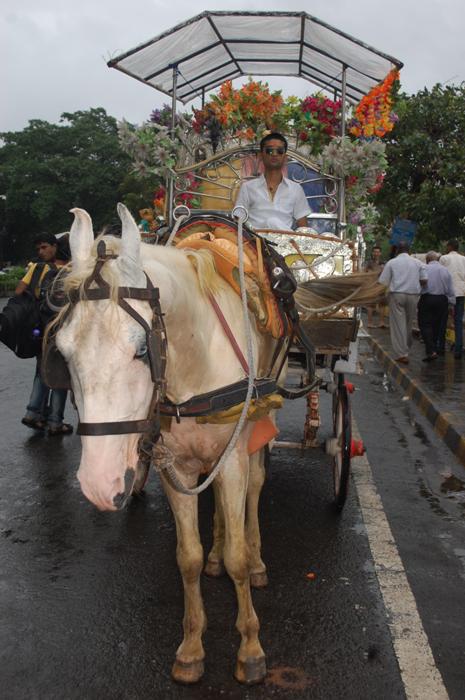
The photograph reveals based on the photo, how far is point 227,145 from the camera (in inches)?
276

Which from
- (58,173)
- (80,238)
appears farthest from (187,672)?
(58,173)

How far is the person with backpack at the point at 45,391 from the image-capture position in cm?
621

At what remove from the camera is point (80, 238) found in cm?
226

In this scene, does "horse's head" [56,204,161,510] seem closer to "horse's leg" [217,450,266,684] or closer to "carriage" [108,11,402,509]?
"horse's leg" [217,450,266,684]

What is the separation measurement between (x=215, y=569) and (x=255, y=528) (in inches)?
12.4

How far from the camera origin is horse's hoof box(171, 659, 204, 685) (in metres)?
2.81

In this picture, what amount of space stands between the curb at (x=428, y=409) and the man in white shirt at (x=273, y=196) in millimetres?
2717

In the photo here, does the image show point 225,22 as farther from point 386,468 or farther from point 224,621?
point 224,621

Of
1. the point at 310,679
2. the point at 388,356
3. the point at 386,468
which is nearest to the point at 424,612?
Answer: the point at 310,679

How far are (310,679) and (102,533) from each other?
1945 mm

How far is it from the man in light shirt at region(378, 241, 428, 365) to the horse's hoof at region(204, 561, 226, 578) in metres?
8.44

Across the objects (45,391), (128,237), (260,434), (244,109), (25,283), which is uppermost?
(244,109)

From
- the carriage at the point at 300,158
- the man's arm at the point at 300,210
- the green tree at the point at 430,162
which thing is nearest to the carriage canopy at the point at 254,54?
the carriage at the point at 300,158

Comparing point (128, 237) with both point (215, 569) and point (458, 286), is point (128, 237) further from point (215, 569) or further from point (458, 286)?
point (458, 286)
